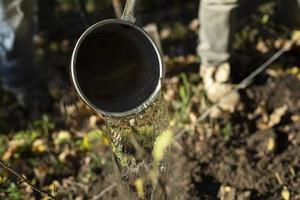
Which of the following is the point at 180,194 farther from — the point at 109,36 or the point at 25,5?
the point at 25,5

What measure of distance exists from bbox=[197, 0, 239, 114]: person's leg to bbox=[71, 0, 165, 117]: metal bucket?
28.4 inches

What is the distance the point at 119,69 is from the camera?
2.12 metres

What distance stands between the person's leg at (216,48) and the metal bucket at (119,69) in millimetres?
722

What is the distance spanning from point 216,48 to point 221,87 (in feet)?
0.69

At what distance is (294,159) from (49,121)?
4.39 feet

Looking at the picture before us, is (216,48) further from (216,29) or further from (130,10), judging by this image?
(130,10)

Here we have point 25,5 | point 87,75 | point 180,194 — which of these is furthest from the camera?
point 25,5

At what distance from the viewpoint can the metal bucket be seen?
202 cm

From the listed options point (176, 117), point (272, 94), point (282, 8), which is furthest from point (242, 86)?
point (282, 8)

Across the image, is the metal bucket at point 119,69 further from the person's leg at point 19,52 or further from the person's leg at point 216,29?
the person's leg at point 19,52

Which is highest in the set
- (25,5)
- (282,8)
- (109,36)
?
(109,36)

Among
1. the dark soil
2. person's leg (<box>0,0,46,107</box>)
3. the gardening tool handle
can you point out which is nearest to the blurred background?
the dark soil

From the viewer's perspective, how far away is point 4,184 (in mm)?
2629

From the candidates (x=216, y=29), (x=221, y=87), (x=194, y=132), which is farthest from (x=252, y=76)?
(x=194, y=132)
